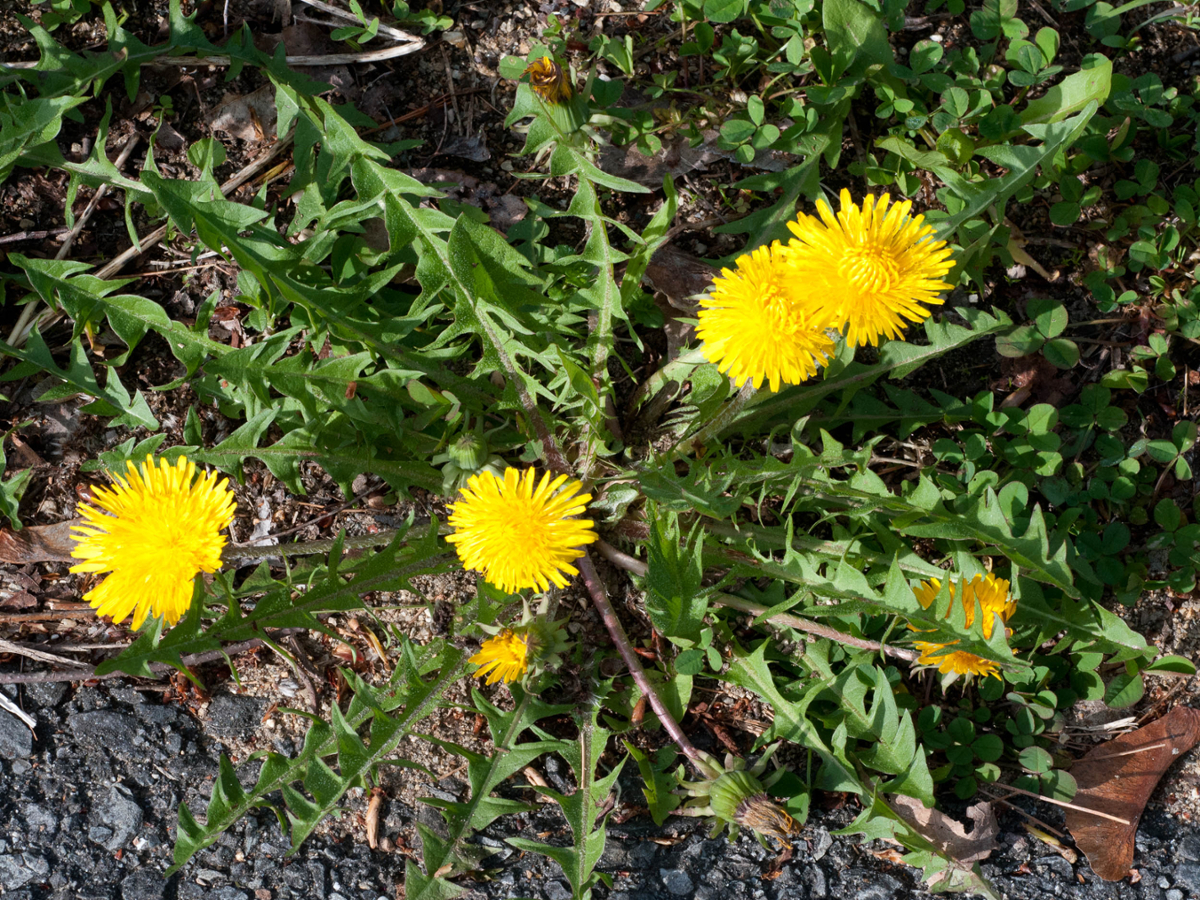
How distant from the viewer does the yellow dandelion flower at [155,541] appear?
6.45ft

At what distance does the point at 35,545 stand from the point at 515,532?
162cm

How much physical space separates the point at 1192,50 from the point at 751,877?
289 centimetres

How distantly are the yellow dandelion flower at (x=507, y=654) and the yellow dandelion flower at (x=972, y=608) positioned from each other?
98 centimetres

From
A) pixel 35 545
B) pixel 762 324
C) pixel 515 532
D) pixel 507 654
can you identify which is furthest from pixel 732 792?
pixel 35 545

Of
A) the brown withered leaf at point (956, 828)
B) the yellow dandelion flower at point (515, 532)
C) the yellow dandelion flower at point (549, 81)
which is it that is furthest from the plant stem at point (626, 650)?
the yellow dandelion flower at point (549, 81)

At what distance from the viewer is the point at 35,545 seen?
105 inches

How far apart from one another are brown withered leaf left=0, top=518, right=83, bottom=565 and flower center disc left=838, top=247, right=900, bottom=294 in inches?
90.3

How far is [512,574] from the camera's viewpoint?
205 centimetres

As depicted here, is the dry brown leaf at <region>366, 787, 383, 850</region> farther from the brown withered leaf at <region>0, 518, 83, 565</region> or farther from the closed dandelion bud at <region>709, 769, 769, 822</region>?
the brown withered leaf at <region>0, 518, 83, 565</region>

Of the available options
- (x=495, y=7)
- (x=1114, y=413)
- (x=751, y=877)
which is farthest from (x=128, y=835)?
(x=1114, y=413)

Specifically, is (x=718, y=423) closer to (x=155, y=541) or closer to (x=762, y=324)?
(x=762, y=324)

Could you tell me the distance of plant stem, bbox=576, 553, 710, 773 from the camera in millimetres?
2486

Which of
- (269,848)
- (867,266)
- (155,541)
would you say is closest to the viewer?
(867,266)

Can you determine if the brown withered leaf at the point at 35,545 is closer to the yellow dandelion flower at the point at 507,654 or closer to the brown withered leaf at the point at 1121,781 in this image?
the yellow dandelion flower at the point at 507,654
